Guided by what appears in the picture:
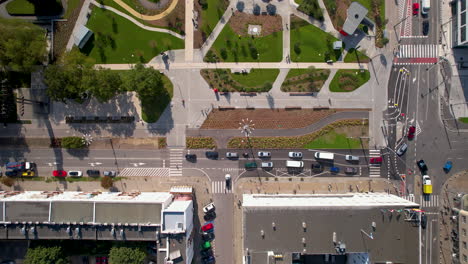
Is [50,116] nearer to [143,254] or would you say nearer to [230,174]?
[143,254]

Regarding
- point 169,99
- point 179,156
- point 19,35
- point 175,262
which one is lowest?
point 175,262

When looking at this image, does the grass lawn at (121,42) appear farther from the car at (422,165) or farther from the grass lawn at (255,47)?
the car at (422,165)

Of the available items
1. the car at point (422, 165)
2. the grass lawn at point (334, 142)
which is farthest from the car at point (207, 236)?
the car at point (422, 165)

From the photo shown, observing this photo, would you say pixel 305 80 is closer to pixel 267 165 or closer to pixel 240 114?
pixel 240 114

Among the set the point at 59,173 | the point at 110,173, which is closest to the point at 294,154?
the point at 110,173

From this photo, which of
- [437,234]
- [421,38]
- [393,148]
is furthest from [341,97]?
[437,234]

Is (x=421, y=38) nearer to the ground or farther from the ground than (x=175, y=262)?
farther from the ground

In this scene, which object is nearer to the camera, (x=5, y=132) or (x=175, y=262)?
(x=175, y=262)
